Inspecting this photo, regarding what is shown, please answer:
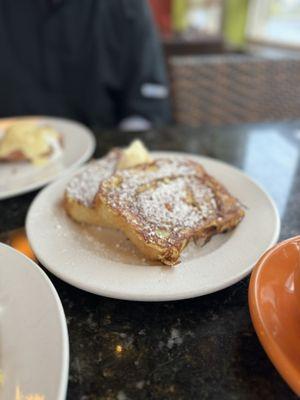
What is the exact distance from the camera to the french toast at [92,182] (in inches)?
29.4

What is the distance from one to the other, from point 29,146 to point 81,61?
2.82ft

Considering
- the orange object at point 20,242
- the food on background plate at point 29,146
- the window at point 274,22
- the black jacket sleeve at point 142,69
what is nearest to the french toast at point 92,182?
the orange object at point 20,242

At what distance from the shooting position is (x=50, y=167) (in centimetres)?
108

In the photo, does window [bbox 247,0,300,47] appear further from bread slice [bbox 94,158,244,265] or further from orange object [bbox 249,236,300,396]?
orange object [bbox 249,236,300,396]

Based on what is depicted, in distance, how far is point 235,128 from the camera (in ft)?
4.31

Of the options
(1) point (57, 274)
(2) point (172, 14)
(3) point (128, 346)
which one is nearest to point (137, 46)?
(1) point (57, 274)

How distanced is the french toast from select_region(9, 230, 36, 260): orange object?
0.11m

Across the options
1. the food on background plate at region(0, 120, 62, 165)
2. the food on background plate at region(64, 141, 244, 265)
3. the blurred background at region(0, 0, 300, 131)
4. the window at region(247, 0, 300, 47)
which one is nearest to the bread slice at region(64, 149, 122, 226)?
the food on background plate at region(64, 141, 244, 265)

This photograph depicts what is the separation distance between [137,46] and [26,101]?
2.13 ft

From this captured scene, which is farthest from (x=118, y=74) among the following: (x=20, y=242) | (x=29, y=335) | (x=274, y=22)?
(x=274, y=22)

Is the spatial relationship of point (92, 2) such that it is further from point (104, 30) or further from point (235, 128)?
point (235, 128)

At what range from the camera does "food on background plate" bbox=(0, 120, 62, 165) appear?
1.10 meters

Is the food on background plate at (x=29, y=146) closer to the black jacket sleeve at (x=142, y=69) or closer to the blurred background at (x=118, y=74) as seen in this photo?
the blurred background at (x=118, y=74)

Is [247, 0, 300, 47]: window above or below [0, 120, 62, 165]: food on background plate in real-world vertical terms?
above
